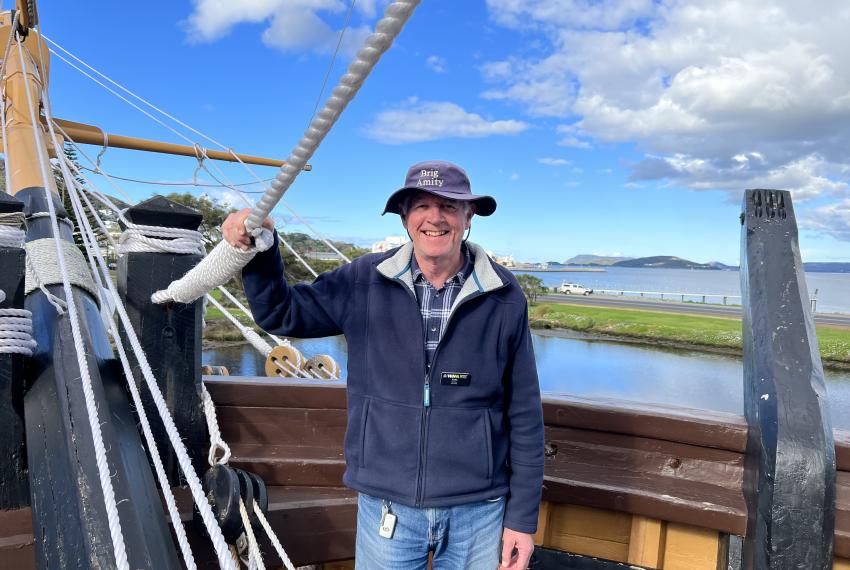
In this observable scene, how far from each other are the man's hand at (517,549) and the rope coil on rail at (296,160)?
988mm

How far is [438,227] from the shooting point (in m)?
1.51

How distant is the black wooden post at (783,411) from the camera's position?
1.63m

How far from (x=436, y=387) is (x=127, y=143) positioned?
6.22 meters

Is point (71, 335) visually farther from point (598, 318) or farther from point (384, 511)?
point (598, 318)

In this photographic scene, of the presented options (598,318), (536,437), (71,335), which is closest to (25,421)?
(71,335)

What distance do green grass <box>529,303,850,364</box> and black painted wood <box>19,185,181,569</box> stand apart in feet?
95.4

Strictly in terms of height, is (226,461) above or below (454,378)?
below

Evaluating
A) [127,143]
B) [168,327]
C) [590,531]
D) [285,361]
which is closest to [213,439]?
[168,327]

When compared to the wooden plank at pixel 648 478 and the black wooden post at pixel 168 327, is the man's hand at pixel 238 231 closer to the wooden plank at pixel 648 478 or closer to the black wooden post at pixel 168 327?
the black wooden post at pixel 168 327

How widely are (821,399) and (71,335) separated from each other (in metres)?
2.17

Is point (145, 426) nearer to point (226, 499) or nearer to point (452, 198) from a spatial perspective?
point (226, 499)

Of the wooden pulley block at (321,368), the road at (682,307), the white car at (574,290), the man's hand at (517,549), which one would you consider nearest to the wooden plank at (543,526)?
the man's hand at (517,549)

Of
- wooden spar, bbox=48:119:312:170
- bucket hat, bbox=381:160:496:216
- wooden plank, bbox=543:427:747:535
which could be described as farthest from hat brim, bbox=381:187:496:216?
wooden spar, bbox=48:119:312:170

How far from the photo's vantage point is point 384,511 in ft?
4.95
